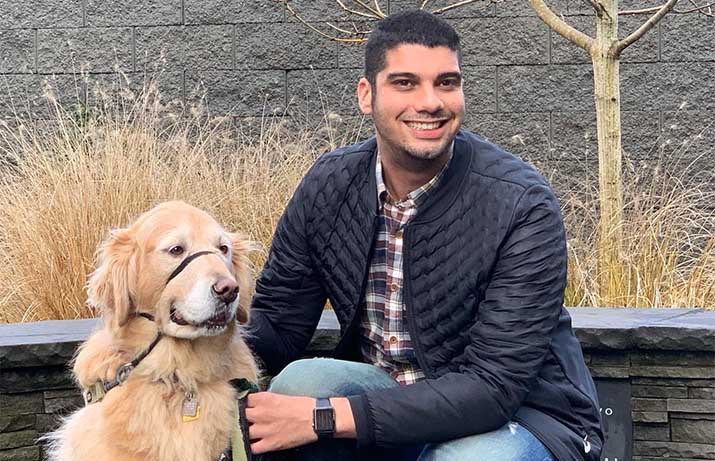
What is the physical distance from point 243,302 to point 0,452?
1337 millimetres

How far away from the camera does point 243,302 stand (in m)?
3.10

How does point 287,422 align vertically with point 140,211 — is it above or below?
below

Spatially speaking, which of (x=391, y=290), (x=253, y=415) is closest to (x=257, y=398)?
(x=253, y=415)

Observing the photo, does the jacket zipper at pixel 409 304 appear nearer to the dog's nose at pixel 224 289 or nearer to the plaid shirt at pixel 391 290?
the plaid shirt at pixel 391 290

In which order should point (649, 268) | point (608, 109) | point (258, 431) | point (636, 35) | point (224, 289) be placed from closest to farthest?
point (224, 289), point (258, 431), point (649, 268), point (636, 35), point (608, 109)

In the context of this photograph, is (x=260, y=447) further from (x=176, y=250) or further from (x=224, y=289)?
(x=176, y=250)

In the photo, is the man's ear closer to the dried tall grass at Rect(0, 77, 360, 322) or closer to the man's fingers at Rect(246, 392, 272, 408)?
the man's fingers at Rect(246, 392, 272, 408)

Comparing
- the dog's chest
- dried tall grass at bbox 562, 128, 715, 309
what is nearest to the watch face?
the dog's chest

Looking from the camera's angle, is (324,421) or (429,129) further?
(429,129)

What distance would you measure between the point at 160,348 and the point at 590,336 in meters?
1.69

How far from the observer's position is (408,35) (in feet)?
10.2

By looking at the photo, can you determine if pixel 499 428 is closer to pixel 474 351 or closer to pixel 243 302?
pixel 474 351

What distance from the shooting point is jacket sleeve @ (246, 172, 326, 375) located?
3.44 metres

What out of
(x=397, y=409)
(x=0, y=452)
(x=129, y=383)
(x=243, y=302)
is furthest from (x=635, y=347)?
(x=0, y=452)
